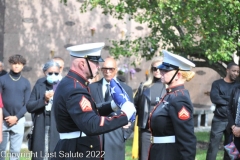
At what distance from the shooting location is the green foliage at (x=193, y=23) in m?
10.7

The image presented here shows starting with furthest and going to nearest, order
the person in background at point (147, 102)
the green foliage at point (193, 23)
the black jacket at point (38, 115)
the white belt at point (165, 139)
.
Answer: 1. the green foliage at point (193, 23)
2. the person in background at point (147, 102)
3. the black jacket at point (38, 115)
4. the white belt at point (165, 139)

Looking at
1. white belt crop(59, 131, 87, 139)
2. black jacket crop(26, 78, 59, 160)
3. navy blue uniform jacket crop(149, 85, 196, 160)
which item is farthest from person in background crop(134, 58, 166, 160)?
white belt crop(59, 131, 87, 139)

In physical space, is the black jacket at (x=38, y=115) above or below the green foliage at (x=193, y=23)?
below

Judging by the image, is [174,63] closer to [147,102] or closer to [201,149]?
[147,102]

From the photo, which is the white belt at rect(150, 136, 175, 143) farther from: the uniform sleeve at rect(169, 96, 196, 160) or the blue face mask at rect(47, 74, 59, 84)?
the blue face mask at rect(47, 74, 59, 84)

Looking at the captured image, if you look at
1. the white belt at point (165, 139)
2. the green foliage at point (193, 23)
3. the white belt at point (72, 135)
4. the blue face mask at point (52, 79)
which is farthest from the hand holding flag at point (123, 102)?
the green foliage at point (193, 23)

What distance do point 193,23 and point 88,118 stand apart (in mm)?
6852

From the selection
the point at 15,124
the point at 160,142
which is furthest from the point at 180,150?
the point at 15,124

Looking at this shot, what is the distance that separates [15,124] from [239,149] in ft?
13.1

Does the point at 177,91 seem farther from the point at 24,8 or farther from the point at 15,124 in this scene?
the point at 24,8

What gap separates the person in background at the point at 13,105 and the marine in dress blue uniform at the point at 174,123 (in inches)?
149

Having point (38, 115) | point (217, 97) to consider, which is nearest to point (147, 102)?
point (38, 115)

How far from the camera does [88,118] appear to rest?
15.7ft

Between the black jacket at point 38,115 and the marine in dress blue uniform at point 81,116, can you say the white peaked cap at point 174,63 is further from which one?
the black jacket at point 38,115
